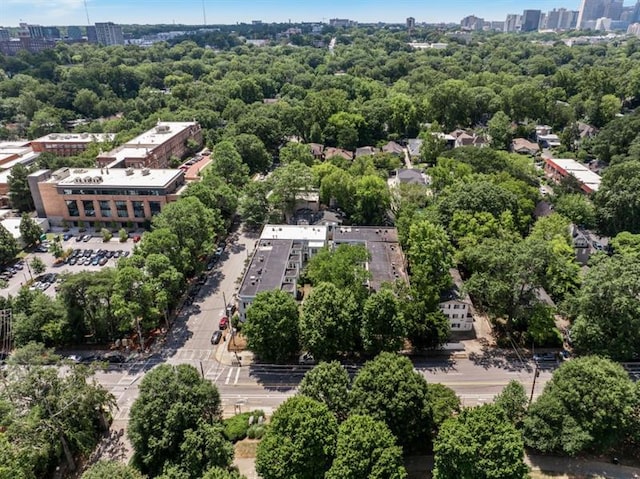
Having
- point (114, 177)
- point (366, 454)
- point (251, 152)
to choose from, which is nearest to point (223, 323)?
point (366, 454)

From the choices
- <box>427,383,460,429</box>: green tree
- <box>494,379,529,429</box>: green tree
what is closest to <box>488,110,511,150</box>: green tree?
<box>494,379,529,429</box>: green tree

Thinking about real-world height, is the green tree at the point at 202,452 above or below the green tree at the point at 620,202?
below

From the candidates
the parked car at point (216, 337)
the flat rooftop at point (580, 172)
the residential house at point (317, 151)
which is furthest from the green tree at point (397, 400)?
the residential house at point (317, 151)

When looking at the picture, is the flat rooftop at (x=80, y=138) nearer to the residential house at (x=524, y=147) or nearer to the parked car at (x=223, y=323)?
the parked car at (x=223, y=323)

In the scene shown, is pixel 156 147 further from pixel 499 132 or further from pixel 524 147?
pixel 524 147

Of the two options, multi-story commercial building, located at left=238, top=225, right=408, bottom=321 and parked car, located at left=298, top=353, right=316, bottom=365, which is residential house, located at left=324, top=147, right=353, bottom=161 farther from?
parked car, located at left=298, top=353, right=316, bottom=365

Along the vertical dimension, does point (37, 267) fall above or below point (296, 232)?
below
